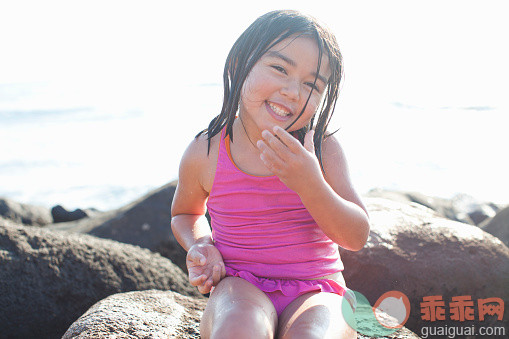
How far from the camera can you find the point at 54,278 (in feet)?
9.82

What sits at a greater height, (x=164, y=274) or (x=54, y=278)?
(x=54, y=278)

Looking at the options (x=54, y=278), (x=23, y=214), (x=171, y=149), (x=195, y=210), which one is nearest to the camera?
(x=195, y=210)

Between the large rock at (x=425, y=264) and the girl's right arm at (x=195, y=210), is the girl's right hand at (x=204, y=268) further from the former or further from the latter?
the large rock at (x=425, y=264)

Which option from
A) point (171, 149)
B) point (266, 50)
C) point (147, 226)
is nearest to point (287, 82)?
point (266, 50)

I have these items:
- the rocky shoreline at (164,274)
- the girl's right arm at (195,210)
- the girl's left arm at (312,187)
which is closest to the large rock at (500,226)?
the rocky shoreline at (164,274)

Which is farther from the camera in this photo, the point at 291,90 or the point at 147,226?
the point at 147,226

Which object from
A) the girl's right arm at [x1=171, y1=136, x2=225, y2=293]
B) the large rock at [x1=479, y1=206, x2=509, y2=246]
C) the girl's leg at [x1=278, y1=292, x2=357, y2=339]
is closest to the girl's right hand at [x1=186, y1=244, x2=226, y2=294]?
the girl's right arm at [x1=171, y1=136, x2=225, y2=293]

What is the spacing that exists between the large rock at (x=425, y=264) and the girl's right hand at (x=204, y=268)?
1287 millimetres

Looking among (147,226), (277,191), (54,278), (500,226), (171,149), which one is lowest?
(171,149)

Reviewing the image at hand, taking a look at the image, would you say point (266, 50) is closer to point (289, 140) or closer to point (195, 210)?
point (289, 140)

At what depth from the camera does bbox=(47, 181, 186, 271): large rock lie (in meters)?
4.75

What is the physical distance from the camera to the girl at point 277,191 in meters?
1.96

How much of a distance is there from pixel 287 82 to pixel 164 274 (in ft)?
5.54

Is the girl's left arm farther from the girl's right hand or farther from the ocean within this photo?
the ocean
